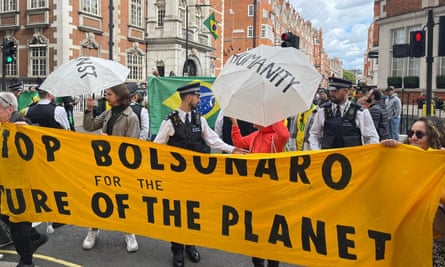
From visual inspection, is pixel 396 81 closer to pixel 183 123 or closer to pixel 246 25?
Answer: pixel 183 123

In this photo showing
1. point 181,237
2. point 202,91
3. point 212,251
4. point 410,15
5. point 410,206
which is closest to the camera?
point 410,206

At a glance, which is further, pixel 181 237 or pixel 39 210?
pixel 39 210

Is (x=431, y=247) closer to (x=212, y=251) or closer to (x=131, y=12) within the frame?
(x=212, y=251)

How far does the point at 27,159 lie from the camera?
4078 millimetres

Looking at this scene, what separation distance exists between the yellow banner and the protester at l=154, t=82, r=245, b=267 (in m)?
0.64

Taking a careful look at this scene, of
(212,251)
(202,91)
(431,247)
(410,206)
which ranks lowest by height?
(212,251)

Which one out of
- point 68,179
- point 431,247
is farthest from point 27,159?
point 431,247

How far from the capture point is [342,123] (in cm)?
488

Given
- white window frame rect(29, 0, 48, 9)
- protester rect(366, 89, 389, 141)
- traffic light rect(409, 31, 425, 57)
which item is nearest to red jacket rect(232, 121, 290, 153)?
protester rect(366, 89, 389, 141)

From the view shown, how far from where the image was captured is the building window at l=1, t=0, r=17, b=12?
25.9m

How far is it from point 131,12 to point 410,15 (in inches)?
779

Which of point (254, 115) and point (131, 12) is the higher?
point (131, 12)

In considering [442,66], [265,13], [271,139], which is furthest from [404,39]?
[265,13]

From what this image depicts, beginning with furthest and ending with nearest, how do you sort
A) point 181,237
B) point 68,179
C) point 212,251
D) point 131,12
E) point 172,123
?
1. point 131,12
2. point 212,251
3. point 172,123
4. point 68,179
5. point 181,237
